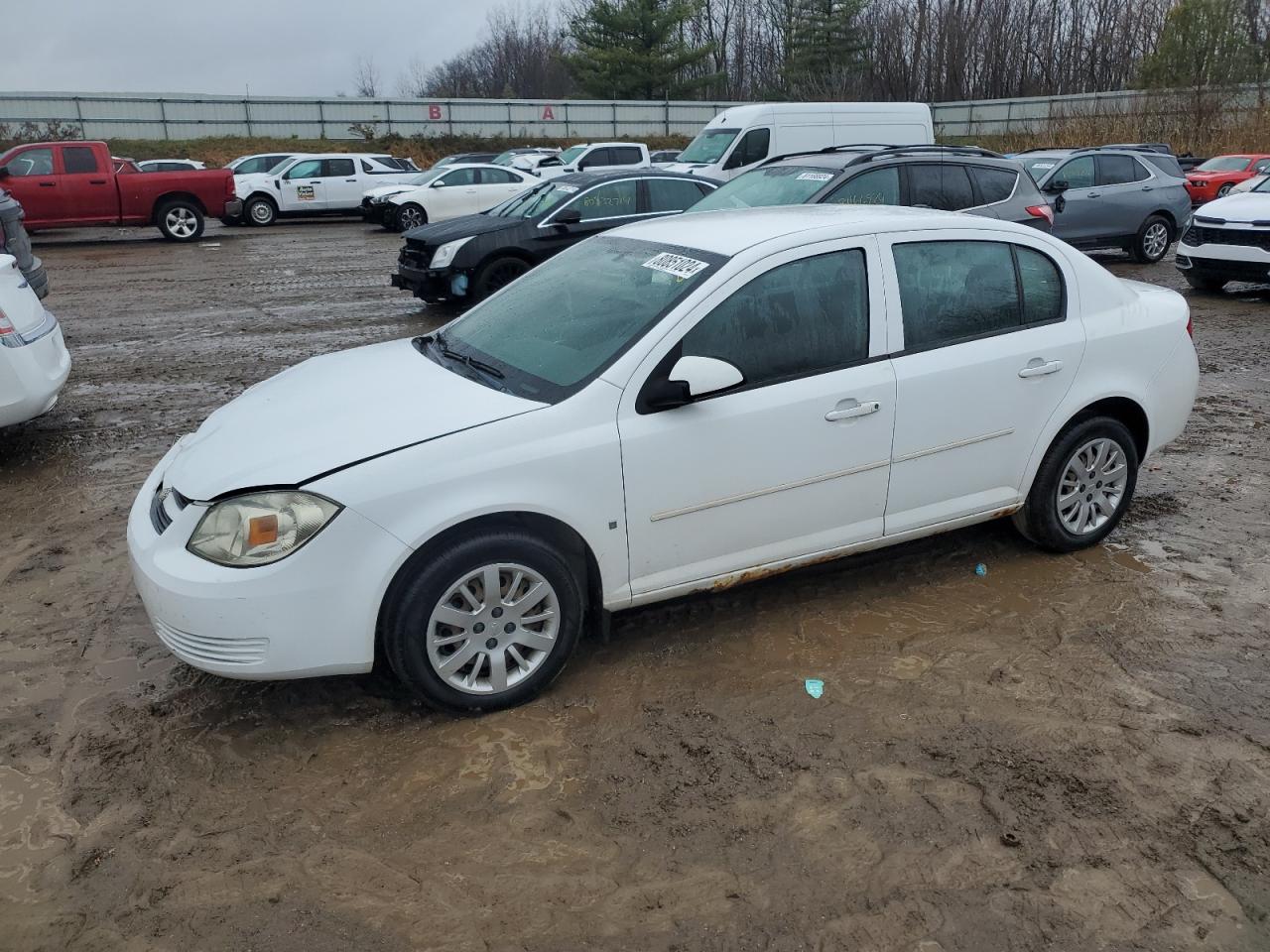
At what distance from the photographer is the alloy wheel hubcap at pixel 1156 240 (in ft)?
52.3

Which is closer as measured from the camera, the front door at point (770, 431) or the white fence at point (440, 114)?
the front door at point (770, 431)

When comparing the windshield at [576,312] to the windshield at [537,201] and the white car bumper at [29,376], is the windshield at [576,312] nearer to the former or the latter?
Answer: the white car bumper at [29,376]

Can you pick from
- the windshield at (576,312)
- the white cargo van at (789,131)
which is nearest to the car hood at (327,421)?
the windshield at (576,312)

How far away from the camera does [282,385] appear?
4.55m

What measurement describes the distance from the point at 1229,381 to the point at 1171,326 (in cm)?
430

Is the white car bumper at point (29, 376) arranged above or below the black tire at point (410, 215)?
above

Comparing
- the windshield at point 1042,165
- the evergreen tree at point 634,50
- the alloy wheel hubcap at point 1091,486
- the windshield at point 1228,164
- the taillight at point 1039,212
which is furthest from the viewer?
the evergreen tree at point 634,50

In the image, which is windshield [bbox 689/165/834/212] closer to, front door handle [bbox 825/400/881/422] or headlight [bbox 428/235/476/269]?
headlight [bbox 428/235/476/269]

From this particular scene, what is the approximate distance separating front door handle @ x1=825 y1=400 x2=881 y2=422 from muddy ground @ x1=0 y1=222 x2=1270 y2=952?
0.90 meters

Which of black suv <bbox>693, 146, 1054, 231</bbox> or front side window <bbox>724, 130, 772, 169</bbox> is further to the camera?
front side window <bbox>724, 130, 772, 169</bbox>

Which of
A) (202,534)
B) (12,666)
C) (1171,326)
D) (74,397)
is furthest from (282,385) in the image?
(74,397)

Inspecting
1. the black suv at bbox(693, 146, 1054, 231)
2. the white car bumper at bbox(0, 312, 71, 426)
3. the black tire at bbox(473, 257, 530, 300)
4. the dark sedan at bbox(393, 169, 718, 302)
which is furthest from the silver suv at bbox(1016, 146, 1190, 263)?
the white car bumper at bbox(0, 312, 71, 426)

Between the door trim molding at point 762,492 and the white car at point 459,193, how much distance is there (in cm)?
1819

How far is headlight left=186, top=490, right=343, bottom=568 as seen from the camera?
3.47 m
